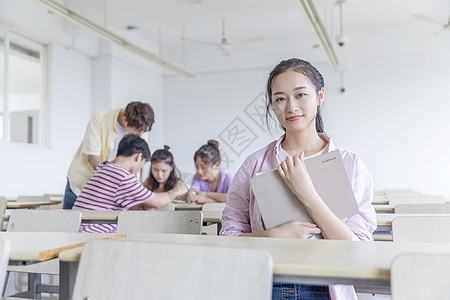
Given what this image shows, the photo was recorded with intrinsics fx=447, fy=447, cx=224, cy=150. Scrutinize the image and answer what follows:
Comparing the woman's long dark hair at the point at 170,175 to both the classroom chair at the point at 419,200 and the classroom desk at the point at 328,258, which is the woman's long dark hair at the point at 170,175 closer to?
the classroom chair at the point at 419,200

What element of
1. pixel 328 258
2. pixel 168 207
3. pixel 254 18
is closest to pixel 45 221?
pixel 168 207

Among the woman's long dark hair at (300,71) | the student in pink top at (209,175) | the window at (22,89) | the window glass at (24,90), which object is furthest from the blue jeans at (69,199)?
the window glass at (24,90)

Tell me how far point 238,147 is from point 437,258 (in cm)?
761

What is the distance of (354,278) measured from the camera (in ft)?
2.73

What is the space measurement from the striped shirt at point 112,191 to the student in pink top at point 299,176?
1232mm

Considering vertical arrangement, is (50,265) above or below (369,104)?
below

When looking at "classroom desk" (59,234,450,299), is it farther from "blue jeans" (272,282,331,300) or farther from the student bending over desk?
the student bending over desk

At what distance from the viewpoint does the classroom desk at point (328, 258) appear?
0.83m

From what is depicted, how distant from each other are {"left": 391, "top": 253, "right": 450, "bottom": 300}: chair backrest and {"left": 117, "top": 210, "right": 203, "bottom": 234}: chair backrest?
123cm

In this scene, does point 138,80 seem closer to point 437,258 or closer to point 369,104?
point 369,104

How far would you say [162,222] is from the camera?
6.42 ft

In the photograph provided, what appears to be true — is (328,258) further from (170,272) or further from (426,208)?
(426,208)

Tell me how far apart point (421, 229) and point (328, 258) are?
0.94 m

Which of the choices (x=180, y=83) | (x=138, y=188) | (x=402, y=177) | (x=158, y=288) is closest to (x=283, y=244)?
(x=158, y=288)
